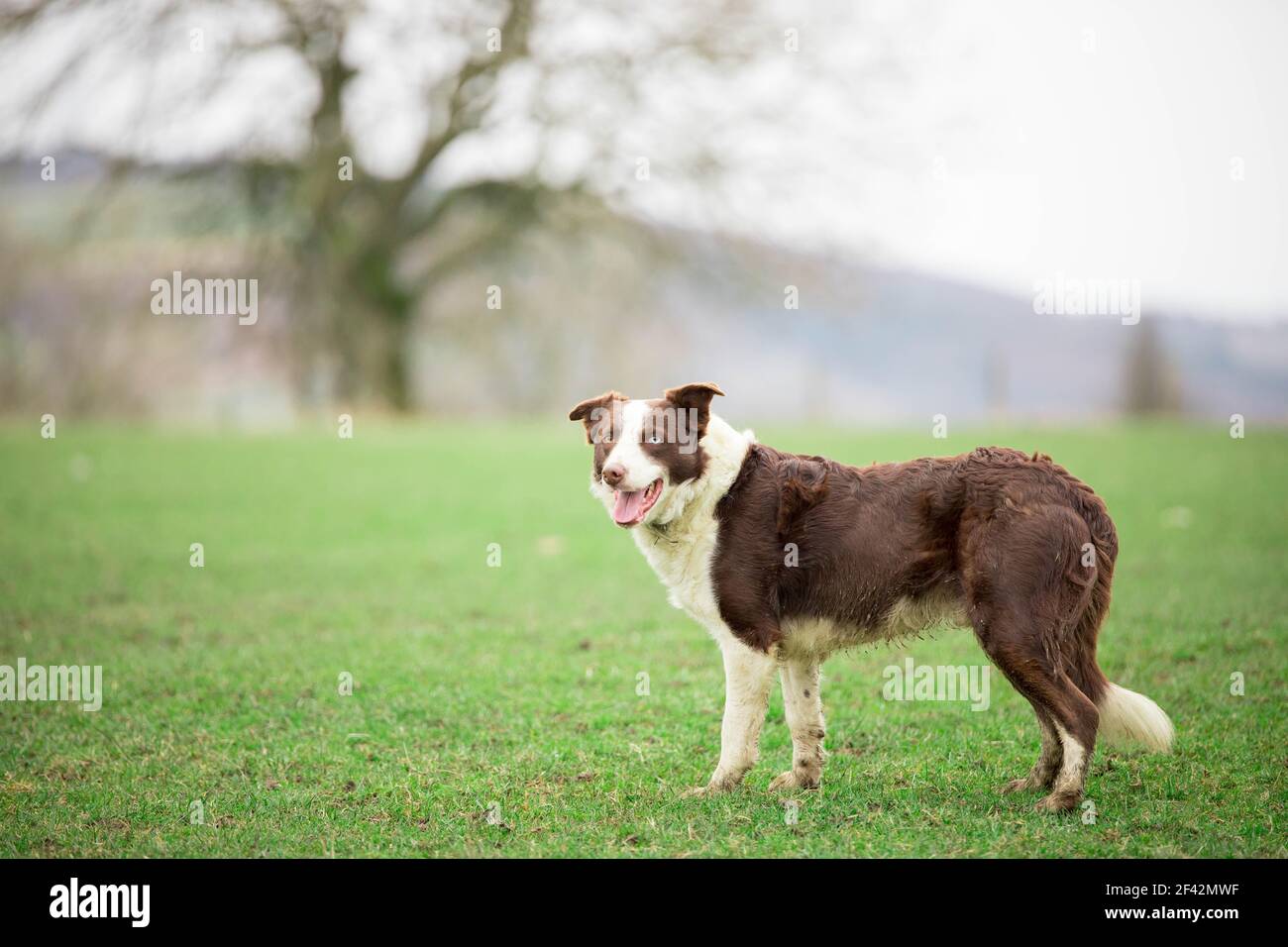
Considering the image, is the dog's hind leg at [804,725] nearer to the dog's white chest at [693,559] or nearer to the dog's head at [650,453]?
the dog's white chest at [693,559]

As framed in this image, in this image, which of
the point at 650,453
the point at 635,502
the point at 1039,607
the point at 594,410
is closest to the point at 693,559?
the point at 635,502

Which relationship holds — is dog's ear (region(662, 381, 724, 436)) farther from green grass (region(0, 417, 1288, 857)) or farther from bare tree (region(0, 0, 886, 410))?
bare tree (region(0, 0, 886, 410))

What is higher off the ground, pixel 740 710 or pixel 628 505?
pixel 628 505

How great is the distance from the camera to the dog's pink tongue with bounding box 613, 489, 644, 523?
17.2ft

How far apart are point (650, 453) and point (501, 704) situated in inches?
103

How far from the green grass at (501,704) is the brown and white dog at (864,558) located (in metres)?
0.45

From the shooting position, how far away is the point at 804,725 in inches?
225

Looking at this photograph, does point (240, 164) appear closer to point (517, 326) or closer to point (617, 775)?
point (517, 326)

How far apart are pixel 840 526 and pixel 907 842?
56.0 inches

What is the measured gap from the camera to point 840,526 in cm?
542

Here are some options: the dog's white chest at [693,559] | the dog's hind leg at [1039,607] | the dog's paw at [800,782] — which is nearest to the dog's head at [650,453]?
the dog's white chest at [693,559]

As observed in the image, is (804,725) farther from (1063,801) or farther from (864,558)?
(1063,801)

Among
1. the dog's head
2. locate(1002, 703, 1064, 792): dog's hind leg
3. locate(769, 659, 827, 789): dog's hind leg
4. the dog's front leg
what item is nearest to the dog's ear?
the dog's head

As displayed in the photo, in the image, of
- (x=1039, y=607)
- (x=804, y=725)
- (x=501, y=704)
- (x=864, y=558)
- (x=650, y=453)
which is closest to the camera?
(x=1039, y=607)
